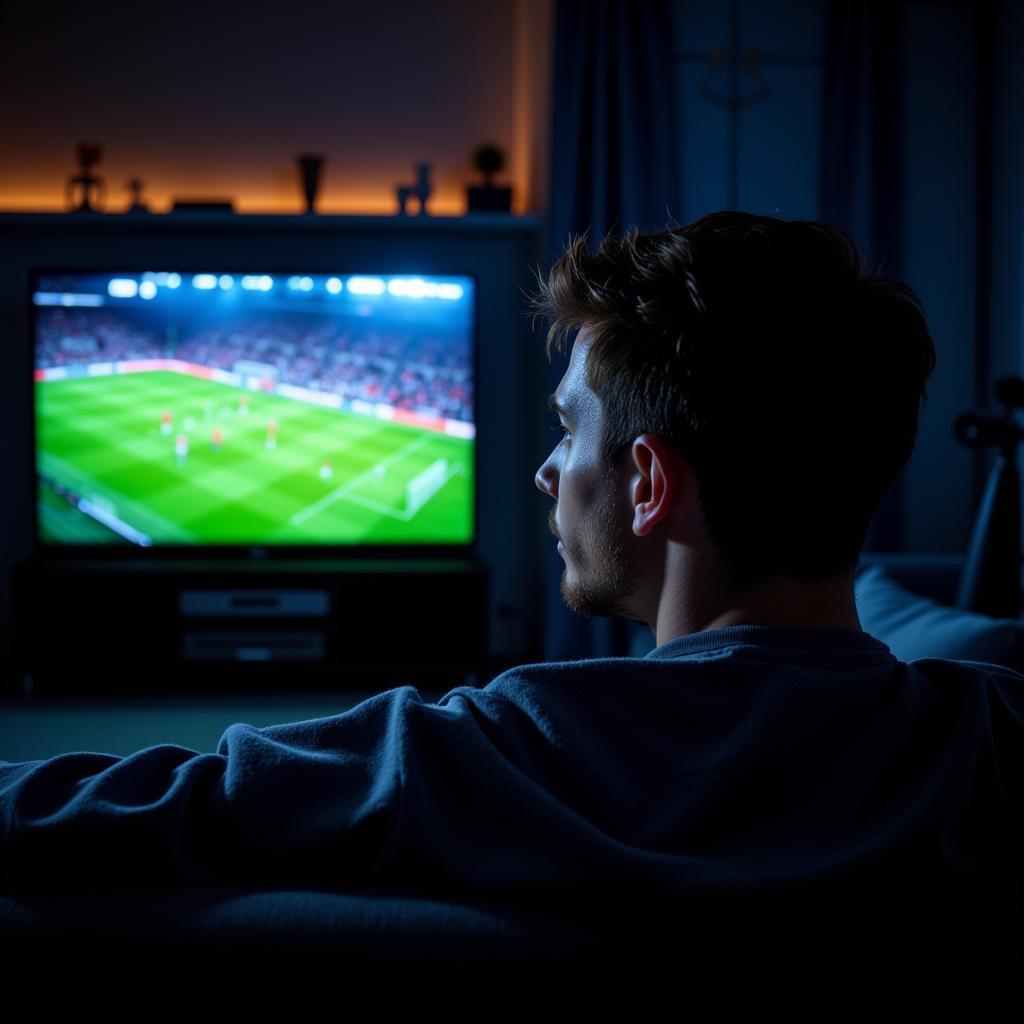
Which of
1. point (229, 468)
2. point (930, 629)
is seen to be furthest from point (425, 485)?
point (930, 629)

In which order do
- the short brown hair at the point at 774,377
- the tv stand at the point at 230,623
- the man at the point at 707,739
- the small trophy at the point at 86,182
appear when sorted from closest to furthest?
the man at the point at 707,739
the short brown hair at the point at 774,377
the tv stand at the point at 230,623
the small trophy at the point at 86,182

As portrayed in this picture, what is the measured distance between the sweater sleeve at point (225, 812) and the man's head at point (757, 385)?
29 cm

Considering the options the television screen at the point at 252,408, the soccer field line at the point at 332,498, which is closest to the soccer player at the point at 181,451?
the television screen at the point at 252,408

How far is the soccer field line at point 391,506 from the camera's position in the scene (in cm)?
411

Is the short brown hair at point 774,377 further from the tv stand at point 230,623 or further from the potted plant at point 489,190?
the potted plant at point 489,190

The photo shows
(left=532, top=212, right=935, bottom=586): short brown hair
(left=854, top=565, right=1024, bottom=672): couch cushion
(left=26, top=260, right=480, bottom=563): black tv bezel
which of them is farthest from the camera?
(left=26, top=260, right=480, bottom=563): black tv bezel

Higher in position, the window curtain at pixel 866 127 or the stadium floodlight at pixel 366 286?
the window curtain at pixel 866 127

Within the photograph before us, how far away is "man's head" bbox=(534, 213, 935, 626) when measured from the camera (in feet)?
2.75

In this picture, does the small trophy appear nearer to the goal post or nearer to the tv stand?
the tv stand

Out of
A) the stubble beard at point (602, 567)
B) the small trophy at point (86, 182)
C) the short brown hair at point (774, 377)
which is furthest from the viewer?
the small trophy at point (86, 182)

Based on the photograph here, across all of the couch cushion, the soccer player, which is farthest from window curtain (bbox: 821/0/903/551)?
the soccer player

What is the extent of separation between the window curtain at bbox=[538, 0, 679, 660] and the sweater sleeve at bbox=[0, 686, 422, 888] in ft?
10.9

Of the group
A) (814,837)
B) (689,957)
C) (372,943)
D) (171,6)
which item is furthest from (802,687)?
(171,6)

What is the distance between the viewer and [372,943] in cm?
64
